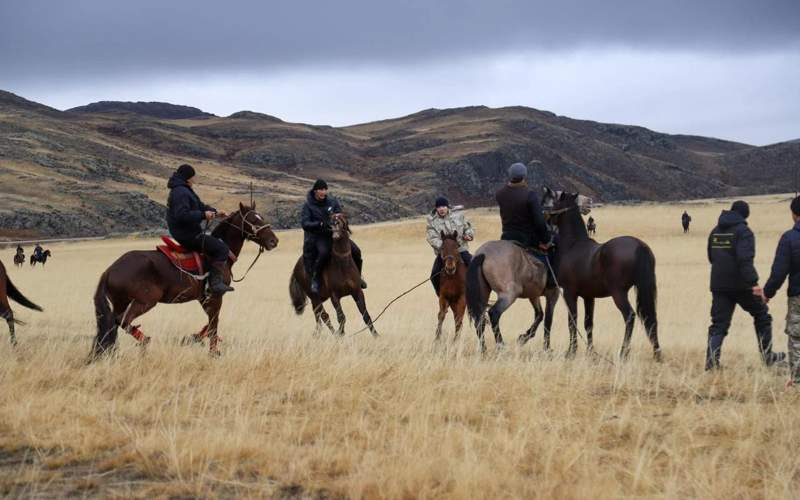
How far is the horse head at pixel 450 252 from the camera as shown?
11812mm

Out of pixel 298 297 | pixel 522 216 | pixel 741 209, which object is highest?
pixel 741 209

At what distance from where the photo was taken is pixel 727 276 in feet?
29.8

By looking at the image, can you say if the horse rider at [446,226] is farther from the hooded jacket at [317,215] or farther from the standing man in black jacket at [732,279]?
the standing man in black jacket at [732,279]

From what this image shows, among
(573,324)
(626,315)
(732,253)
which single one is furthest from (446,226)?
(732,253)

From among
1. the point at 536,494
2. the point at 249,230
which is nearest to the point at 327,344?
the point at 249,230

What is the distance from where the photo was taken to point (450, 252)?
1192 centimetres

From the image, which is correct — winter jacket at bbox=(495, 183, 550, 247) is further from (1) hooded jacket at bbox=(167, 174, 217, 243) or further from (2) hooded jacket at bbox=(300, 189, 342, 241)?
(1) hooded jacket at bbox=(167, 174, 217, 243)

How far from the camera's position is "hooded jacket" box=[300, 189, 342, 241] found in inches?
511

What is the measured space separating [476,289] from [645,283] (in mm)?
2179

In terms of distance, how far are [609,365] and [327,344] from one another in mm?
3443

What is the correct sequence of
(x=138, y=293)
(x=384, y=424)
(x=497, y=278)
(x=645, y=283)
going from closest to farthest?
(x=384, y=424) < (x=138, y=293) < (x=645, y=283) < (x=497, y=278)

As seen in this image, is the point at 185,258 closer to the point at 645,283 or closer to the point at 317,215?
the point at 317,215

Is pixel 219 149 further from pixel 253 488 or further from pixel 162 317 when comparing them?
pixel 253 488

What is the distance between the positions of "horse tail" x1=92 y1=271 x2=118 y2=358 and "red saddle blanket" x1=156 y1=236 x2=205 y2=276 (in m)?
0.88
